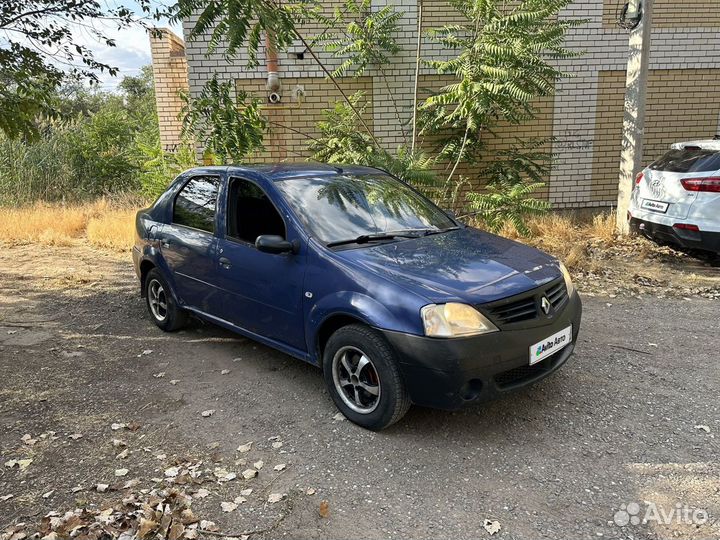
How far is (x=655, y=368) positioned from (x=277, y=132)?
7397 mm

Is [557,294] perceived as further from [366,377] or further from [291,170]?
[291,170]

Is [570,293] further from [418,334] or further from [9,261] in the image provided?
[9,261]

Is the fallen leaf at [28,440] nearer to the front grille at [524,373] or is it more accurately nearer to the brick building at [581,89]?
the front grille at [524,373]

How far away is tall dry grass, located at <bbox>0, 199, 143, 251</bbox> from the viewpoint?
31.8ft

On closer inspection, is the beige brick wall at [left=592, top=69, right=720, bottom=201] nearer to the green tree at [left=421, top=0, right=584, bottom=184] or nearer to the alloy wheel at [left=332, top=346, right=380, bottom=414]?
the green tree at [left=421, top=0, right=584, bottom=184]

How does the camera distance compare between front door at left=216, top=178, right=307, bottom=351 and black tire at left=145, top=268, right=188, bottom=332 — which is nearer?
front door at left=216, top=178, right=307, bottom=351

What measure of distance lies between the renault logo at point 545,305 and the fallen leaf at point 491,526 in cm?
138

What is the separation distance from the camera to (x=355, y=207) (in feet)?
13.8

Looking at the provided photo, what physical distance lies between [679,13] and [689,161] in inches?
197

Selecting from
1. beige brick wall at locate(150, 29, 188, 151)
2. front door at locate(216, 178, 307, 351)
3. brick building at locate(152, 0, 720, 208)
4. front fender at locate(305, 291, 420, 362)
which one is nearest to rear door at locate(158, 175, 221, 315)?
front door at locate(216, 178, 307, 351)

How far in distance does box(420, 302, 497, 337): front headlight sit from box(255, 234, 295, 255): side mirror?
1.15 m

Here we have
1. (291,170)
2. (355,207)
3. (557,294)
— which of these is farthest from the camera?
(291,170)

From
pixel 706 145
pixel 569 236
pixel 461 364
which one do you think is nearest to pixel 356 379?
pixel 461 364

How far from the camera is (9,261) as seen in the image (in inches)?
344
